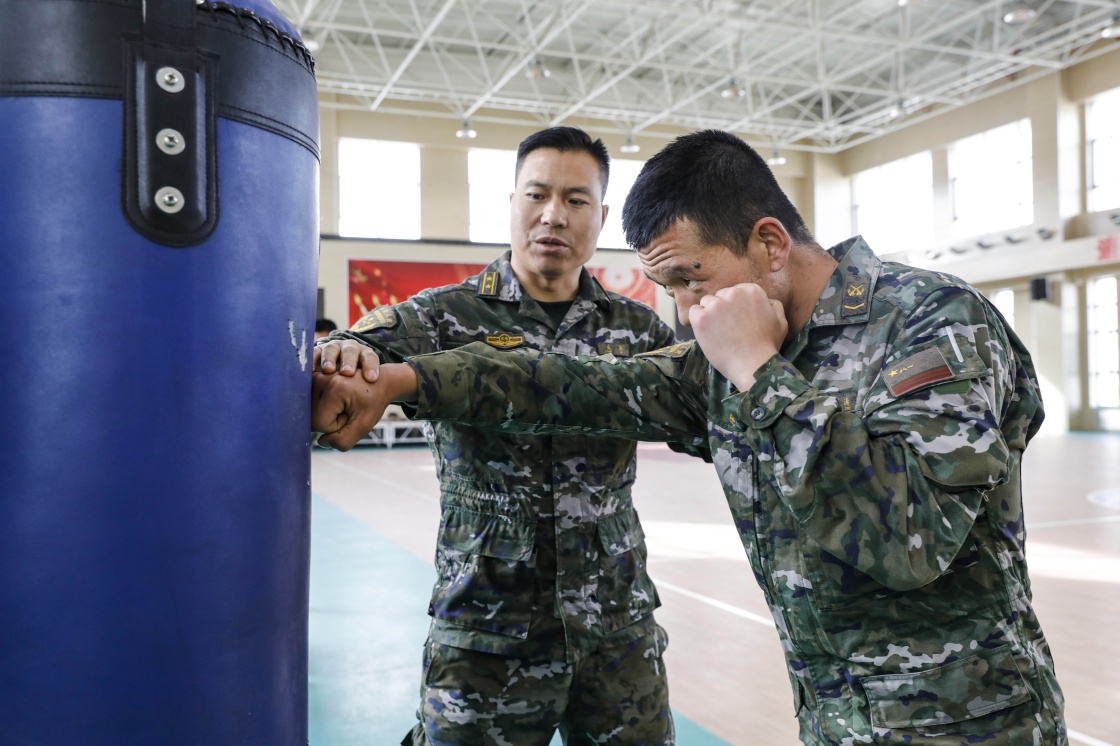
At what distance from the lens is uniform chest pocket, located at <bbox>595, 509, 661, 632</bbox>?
1.97 m

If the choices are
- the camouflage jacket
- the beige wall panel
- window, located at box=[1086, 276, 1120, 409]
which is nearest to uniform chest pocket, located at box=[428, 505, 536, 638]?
the camouflage jacket

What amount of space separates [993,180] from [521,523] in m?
18.4

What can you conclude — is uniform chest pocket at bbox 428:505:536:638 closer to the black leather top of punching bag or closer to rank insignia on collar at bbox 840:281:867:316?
rank insignia on collar at bbox 840:281:867:316

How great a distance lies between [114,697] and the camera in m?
0.96

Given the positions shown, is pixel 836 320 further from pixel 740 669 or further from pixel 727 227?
pixel 740 669

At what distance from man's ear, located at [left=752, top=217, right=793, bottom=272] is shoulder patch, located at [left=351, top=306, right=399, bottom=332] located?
2.89 ft

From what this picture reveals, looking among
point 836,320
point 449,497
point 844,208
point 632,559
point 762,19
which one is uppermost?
point 762,19

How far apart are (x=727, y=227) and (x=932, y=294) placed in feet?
1.10

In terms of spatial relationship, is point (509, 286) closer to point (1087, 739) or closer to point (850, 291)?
point (850, 291)

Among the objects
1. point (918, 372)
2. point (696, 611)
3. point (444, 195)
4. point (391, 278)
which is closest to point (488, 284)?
point (918, 372)

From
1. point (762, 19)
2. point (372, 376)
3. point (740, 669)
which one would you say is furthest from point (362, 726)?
point (762, 19)

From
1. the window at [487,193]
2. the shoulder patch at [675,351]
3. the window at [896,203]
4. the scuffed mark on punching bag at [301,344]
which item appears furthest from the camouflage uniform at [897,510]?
the window at [896,203]

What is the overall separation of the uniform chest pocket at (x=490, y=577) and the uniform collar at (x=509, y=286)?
543 mm

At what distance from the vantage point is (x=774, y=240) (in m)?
1.48
